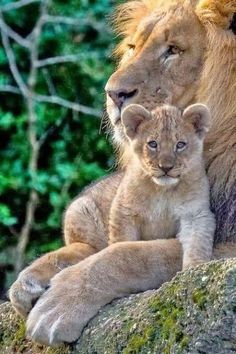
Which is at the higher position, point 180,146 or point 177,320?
point 180,146

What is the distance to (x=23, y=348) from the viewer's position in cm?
544

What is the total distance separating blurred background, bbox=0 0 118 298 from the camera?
9.27 meters

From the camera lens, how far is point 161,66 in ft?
19.1

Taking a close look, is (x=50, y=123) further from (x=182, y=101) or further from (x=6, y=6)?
(x=182, y=101)

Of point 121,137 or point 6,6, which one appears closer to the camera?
point 121,137

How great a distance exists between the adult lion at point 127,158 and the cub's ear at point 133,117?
9.6 inches

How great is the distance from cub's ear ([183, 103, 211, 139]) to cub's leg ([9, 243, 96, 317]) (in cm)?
78

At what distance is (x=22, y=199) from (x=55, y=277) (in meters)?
4.10

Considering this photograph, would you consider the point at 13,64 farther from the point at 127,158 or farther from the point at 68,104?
the point at 127,158

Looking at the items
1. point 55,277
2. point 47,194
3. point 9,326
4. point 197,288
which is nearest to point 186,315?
point 197,288

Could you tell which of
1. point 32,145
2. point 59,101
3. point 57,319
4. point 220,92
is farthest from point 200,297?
point 59,101

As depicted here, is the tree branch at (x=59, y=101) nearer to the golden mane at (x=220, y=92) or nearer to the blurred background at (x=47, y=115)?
the blurred background at (x=47, y=115)

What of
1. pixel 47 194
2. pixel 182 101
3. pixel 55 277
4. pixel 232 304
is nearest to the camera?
pixel 232 304

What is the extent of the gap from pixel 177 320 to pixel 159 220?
1024 millimetres
